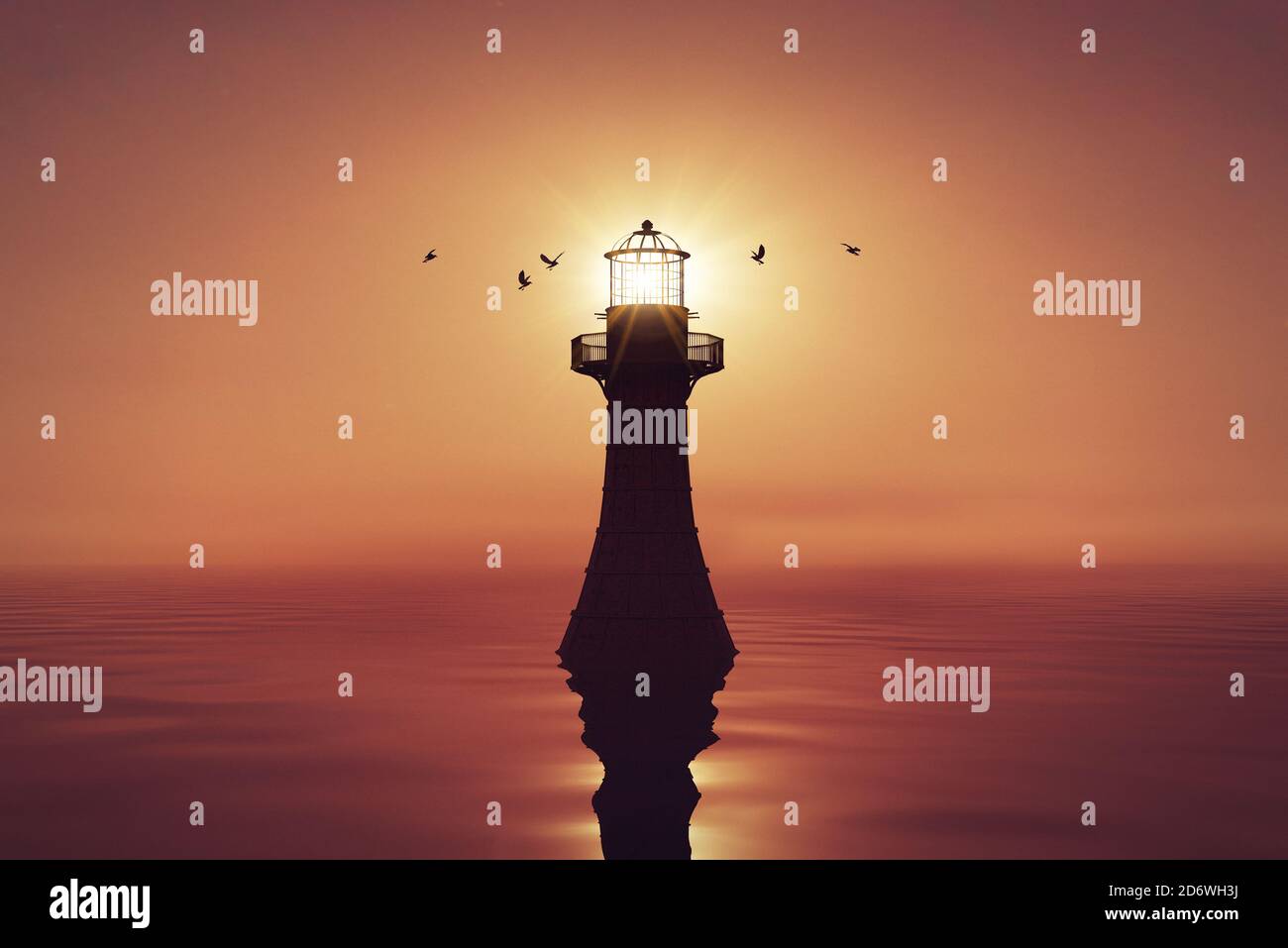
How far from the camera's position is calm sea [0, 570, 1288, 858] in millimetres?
19969

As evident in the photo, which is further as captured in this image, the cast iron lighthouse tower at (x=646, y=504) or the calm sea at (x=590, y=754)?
the cast iron lighthouse tower at (x=646, y=504)

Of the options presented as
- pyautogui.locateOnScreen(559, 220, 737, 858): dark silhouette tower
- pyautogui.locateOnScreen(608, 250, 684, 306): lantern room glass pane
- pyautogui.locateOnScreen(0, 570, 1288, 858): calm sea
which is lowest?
pyautogui.locateOnScreen(0, 570, 1288, 858): calm sea

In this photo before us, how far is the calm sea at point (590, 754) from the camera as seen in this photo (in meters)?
20.0

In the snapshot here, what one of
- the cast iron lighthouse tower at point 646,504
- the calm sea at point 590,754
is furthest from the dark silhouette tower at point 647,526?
the calm sea at point 590,754

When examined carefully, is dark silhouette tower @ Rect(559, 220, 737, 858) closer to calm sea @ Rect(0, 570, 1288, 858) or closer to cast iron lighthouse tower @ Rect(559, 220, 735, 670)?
cast iron lighthouse tower @ Rect(559, 220, 735, 670)

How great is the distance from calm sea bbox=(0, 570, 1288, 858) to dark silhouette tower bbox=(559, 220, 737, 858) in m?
1.72

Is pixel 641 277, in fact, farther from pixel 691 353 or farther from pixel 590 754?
pixel 590 754

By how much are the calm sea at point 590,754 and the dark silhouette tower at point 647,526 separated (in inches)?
67.8

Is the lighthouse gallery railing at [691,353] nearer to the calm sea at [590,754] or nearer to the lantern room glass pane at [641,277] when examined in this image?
the lantern room glass pane at [641,277]

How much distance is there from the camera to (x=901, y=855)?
61.7 feet

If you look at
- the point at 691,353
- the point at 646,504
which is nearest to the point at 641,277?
the point at 691,353

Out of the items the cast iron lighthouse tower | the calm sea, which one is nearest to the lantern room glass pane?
the cast iron lighthouse tower

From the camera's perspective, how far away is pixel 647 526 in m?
33.4
